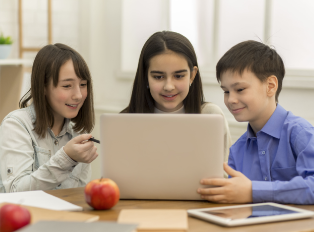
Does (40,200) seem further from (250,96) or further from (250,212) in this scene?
(250,96)

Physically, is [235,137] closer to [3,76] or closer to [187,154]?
[187,154]

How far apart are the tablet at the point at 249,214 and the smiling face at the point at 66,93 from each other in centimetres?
84

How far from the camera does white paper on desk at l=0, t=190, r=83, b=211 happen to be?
1097 mm

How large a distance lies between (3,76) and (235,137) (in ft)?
5.63

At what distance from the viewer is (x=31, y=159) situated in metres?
1.56

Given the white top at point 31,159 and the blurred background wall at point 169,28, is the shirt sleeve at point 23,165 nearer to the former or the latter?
the white top at point 31,159

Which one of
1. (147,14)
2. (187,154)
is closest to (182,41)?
(187,154)

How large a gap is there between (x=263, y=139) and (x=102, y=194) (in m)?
0.62

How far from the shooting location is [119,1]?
3418 millimetres

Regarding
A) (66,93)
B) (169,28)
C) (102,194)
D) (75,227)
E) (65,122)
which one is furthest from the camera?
(169,28)

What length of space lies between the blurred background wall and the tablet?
1336 mm

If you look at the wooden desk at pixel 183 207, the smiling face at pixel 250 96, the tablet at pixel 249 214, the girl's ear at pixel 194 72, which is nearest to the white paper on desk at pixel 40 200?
the wooden desk at pixel 183 207

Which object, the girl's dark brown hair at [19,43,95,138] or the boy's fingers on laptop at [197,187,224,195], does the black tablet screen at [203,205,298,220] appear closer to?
the boy's fingers on laptop at [197,187,224,195]

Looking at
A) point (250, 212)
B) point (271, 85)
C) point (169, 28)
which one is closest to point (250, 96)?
point (271, 85)
